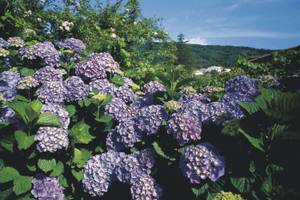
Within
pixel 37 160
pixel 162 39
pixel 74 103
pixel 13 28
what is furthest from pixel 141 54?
pixel 37 160

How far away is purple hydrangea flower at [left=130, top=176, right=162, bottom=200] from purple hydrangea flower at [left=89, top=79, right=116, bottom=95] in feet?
3.16

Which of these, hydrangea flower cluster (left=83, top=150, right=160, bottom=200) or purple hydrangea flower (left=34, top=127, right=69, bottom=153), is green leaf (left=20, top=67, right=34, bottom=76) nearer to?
purple hydrangea flower (left=34, top=127, right=69, bottom=153)

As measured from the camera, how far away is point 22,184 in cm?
265

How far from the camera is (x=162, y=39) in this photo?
8.42 m

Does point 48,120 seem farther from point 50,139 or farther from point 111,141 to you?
point 111,141

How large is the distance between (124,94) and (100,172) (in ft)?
2.61

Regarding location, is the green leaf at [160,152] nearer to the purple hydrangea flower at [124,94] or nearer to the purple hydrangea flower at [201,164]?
the purple hydrangea flower at [201,164]

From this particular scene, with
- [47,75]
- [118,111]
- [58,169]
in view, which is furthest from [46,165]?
[47,75]

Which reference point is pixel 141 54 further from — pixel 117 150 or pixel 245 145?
pixel 245 145

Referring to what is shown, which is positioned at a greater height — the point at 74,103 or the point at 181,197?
the point at 74,103

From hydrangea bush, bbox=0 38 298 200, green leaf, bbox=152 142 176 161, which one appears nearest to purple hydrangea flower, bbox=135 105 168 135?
hydrangea bush, bbox=0 38 298 200

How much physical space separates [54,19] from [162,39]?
2.55 meters

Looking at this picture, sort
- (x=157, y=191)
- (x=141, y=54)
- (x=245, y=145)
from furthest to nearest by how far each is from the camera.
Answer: (x=141, y=54), (x=157, y=191), (x=245, y=145)

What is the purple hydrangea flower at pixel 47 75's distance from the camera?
3.24 meters
